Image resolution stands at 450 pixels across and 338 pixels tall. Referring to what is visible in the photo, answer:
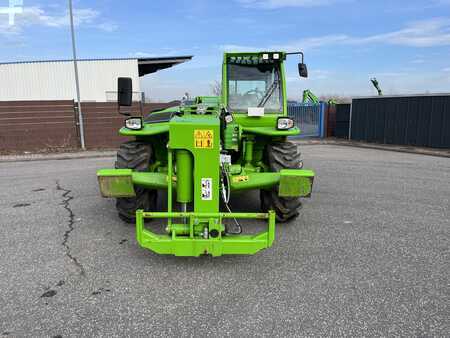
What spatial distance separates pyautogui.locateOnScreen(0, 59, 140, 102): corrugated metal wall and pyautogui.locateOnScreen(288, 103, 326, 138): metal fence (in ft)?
32.6

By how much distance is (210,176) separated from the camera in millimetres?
3621

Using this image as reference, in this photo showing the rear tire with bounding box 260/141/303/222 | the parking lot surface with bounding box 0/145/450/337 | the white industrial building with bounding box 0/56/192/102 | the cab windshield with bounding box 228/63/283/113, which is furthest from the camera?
the white industrial building with bounding box 0/56/192/102

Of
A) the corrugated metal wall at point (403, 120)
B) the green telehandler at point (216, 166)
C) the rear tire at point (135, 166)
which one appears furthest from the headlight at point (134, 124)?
the corrugated metal wall at point (403, 120)

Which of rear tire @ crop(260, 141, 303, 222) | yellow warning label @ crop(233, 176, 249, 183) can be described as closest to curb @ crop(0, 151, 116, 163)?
rear tire @ crop(260, 141, 303, 222)

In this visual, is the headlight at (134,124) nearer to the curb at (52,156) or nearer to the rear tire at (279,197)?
the rear tire at (279,197)

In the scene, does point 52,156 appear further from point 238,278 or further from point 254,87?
point 238,278

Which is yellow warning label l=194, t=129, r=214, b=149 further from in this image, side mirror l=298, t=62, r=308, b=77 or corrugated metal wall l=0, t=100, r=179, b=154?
corrugated metal wall l=0, t=100, r=179, b=154

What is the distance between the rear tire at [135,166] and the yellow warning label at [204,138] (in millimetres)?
1342

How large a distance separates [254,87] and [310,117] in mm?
13053

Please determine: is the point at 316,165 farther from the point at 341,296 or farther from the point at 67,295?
the point at 67,295

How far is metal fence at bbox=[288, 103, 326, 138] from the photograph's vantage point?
18.3 metres

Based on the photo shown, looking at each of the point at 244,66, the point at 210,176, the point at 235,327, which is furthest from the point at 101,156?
the point at 235,327

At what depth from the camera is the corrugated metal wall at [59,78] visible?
22720 mm

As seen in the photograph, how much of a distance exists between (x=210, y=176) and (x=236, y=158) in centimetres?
175
